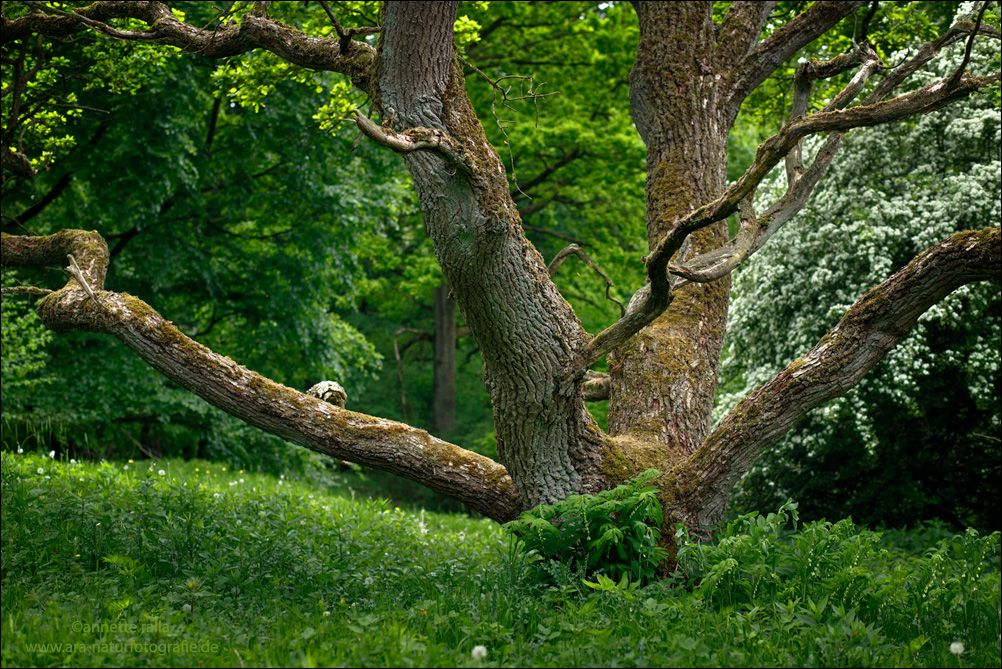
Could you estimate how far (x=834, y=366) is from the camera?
4.96 metres

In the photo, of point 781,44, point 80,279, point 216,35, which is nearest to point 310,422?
point 80,279

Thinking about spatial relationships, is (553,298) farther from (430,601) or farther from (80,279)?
(80,279)

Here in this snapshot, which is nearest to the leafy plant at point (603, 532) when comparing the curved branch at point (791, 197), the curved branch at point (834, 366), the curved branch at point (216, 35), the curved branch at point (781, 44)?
the curved branch at point (834, 366)

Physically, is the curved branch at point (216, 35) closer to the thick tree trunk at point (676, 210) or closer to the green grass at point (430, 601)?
the thick tree trunk at point (676, 210)

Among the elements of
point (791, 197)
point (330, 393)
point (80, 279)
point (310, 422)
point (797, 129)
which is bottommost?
point (310, 422)

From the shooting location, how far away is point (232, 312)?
14.1 m

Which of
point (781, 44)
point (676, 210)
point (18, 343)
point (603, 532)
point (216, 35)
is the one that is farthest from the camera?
point (18, 343)

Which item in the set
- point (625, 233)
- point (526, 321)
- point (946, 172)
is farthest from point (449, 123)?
point (625, 233)

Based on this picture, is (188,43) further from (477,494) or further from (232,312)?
(232,312)

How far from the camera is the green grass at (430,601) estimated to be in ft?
11.0

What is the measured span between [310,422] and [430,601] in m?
1.65

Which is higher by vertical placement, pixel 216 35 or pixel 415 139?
pixel 216 35

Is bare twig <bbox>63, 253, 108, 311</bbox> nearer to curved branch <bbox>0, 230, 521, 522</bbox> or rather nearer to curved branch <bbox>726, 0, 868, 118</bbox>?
curved branch <bbox>0, 230, 521, 522</bbox>

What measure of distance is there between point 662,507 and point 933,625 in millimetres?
1683
